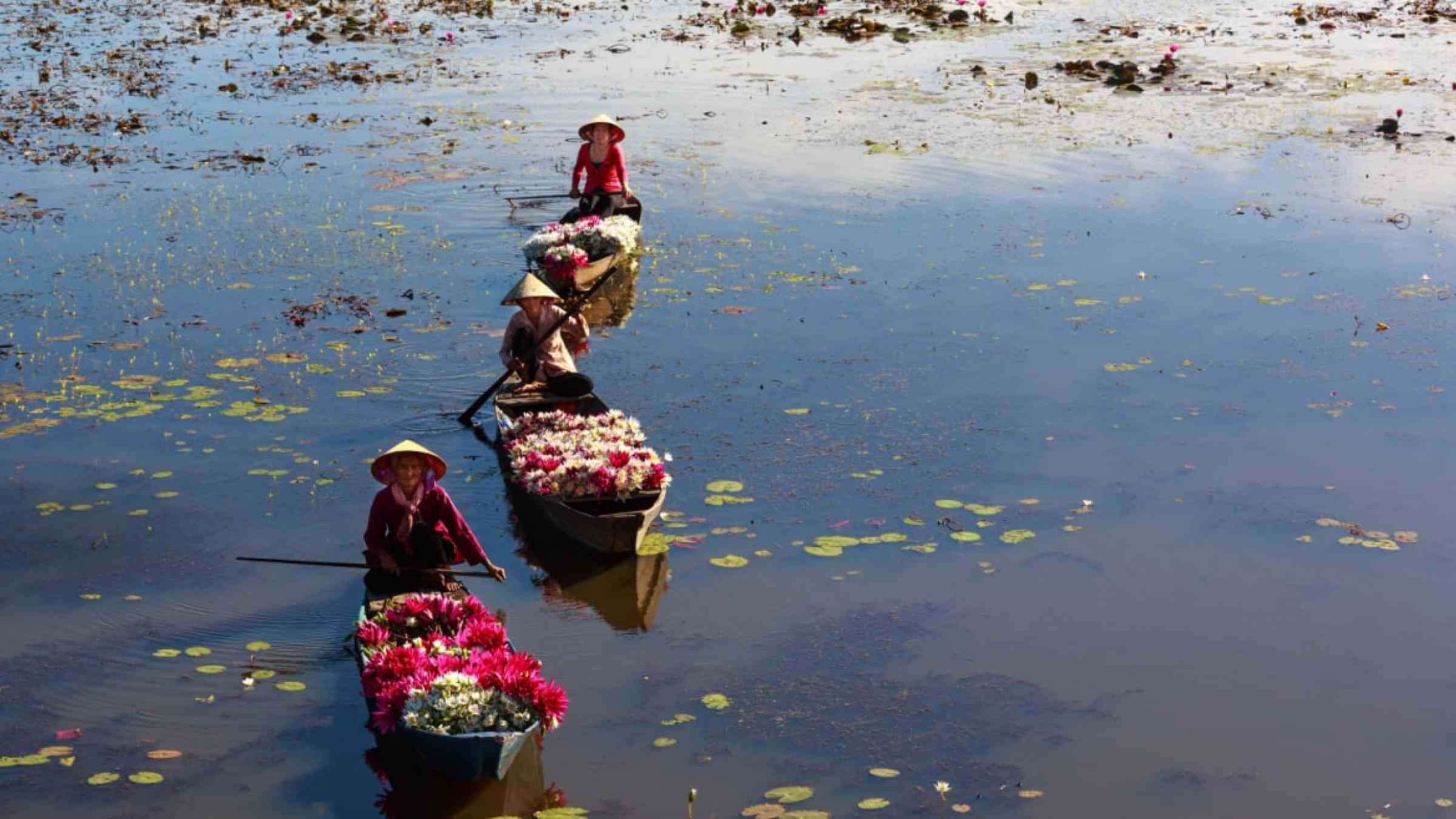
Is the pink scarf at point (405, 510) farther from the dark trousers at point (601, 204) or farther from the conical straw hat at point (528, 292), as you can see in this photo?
the dark trousers at point (601, 204)

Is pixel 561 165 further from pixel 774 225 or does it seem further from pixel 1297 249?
pixel 1297 249

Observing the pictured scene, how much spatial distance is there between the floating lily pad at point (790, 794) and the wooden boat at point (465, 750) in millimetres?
1321

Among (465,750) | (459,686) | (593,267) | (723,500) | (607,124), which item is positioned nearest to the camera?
(465,750)

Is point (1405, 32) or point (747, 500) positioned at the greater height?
point (1405, 32)

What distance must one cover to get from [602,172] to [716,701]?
1122 centimetres

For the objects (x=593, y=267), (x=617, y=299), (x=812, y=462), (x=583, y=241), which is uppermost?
(x=583, y=241)

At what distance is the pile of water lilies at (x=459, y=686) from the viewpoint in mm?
8172

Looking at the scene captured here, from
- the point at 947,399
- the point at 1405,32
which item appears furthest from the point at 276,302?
the point at 1405,32

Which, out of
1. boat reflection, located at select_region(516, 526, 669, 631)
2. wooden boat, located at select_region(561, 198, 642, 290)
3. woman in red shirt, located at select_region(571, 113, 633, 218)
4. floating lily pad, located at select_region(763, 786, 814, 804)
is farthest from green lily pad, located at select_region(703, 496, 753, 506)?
woman in red shirt, located at select_region(571, 113, 633, 218)

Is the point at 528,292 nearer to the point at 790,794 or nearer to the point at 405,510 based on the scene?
the point at 405,510

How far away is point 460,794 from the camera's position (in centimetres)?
848

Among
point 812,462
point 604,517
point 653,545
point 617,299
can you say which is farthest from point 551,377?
point 617,299

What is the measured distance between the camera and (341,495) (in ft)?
40.6

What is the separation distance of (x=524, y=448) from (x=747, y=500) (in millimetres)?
1794
